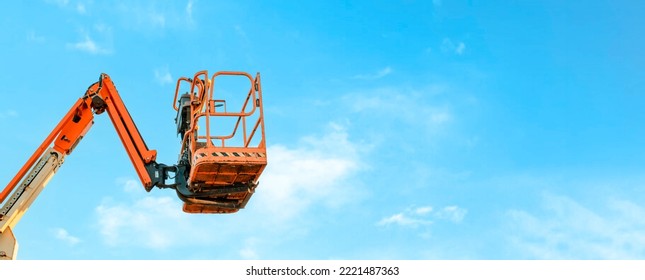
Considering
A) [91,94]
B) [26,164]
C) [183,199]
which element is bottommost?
[183,199]

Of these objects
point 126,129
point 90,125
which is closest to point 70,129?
point 90,125

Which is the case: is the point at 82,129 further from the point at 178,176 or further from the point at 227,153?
the point at 227,153

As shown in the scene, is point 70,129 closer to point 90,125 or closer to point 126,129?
point 90,125

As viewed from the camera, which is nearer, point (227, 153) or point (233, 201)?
point (227, 153)

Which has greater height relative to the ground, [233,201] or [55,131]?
[55,131]

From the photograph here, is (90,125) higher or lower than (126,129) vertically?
higher

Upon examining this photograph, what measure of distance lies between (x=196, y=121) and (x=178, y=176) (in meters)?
1.00

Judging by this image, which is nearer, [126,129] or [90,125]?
[126,129]
